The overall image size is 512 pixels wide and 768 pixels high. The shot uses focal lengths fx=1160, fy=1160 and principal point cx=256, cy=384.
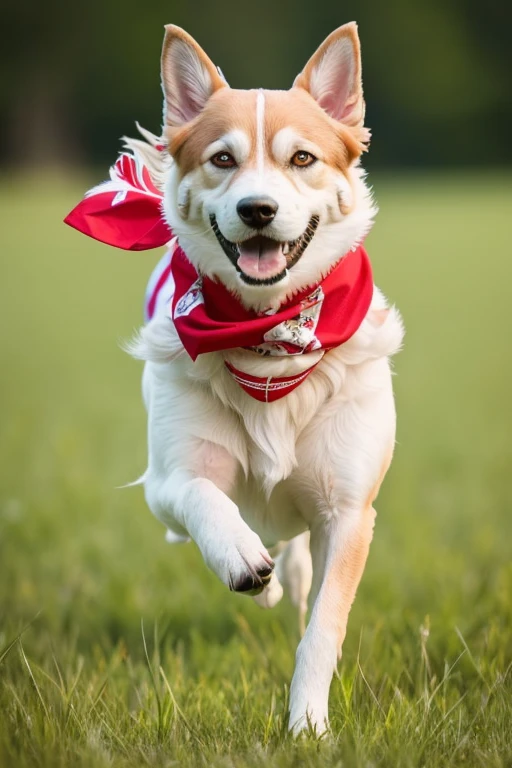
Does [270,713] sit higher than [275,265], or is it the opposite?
[275,265]

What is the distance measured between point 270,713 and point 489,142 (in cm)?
4907

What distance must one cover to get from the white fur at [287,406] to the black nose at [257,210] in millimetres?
97

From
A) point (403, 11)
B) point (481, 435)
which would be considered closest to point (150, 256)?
point (481, 435)

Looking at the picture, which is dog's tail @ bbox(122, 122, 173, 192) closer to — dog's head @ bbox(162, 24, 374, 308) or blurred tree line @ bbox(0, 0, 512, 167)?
dog's head @ bbox(162, 24, 374, 308)

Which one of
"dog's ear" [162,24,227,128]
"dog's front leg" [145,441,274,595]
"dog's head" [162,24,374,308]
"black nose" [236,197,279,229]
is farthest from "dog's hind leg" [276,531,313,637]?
"dog's ear" [162,24,227,128]

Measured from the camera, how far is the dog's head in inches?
159

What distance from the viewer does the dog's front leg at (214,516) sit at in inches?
146

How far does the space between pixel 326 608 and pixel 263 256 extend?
125 cm

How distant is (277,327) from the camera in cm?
420

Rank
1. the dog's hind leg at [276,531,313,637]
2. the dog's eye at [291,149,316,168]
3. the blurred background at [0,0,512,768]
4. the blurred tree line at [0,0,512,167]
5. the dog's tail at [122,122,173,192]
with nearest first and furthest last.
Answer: the dog's eye at [291,149,316,168], the blurred background at [0,0,512,768], the dog's tail at [122,122,173,192], the dog's hind leg at [276,531,313,637], the blurred tree line at [0,0,512,167]

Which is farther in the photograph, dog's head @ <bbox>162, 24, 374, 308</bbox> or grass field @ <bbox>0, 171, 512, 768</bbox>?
dog's head @ <bbox>162, 24, 374, 308</bbox>

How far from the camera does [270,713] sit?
3.88 meters

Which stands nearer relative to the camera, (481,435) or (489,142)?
(481,435)

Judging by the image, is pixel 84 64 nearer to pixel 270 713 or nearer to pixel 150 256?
pixel 150 256
